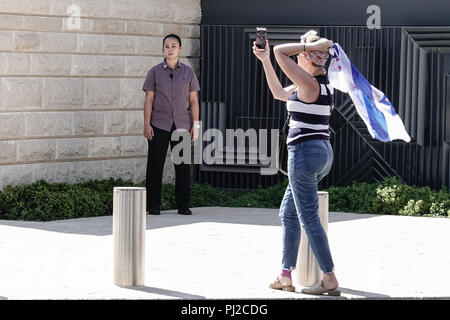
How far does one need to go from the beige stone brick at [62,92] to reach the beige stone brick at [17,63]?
37cm

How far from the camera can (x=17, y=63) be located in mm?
13211

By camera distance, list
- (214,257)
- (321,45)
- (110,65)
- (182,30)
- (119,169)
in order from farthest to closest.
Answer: (182,30) < (119,169) < (110,65) < (214,257) < (321,45)

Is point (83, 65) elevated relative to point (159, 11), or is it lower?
lower

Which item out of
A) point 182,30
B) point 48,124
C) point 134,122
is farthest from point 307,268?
point 182,30

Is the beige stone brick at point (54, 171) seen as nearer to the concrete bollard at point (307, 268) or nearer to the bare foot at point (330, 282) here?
the concrete bollard at point (307, 268)

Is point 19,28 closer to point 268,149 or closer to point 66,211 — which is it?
point 66,211

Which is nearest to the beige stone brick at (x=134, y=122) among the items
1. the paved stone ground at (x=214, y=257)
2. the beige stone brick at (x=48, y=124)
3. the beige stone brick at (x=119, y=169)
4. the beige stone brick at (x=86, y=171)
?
the beige stone brick at (x=119, y=169)

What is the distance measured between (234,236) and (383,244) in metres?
1.59

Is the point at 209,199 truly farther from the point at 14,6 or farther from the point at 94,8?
the point at 14,6

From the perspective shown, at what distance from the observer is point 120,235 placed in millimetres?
8258

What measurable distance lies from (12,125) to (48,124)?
0.62m

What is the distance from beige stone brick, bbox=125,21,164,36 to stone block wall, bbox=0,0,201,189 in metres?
0.01

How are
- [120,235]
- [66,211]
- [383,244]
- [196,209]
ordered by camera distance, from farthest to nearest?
[196,209], [66,211], [383,244], [120,235]
